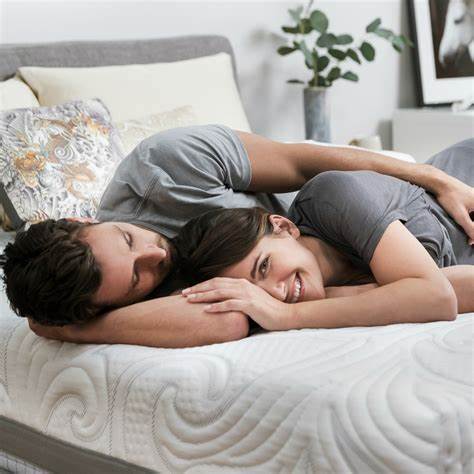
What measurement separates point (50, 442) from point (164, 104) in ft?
4.90

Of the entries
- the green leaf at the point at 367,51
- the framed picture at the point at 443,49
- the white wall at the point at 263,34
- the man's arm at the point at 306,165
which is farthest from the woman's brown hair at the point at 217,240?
the framed picture at the point at 443,49

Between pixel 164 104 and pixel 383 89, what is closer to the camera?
pixel 164 104

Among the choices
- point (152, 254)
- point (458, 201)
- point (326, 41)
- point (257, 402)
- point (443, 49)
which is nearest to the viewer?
point (257, 402)

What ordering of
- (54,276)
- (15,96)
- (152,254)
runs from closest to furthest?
(54,276) → (152,254) → (15,96)

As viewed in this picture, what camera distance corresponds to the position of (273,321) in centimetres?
155

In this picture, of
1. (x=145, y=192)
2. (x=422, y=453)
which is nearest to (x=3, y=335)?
(x=145, y=192)

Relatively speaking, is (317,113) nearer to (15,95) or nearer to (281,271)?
(15,95)

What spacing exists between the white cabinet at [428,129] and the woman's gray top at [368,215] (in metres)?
2.34

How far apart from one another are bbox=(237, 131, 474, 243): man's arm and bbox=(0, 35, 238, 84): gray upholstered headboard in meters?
0.96

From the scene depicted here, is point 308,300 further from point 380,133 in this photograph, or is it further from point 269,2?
point 380,133

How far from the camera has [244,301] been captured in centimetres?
153

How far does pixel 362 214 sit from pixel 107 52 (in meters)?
1.61

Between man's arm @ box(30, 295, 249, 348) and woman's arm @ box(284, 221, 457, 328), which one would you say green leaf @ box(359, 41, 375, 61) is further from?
Result: man's arm @ box(30, 295, 249, 348)

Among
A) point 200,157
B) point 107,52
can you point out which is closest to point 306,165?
point 200,157
